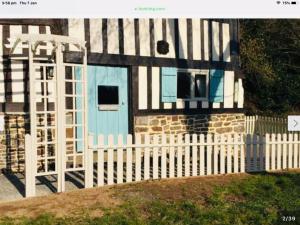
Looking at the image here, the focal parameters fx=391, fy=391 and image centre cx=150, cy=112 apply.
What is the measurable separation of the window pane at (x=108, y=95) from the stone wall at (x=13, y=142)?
226 cm

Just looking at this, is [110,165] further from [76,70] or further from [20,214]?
[76,70]

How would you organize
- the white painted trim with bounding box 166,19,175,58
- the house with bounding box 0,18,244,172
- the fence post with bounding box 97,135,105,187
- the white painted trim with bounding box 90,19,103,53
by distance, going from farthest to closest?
the white painted trim with bounding box 166,19,175,58 → the white painted trim with bounding box 90,19,103,53 → the house with bounding box 0,18,244,172 → the fence post with bounding box 97,135,105,187

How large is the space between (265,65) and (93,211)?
1484cm

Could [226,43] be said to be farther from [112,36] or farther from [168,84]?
[112,36]

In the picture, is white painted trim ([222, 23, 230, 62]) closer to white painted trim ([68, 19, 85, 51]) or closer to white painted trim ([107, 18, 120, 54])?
white painted trim ([107, 18, 120, 54])

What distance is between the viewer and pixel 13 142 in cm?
904

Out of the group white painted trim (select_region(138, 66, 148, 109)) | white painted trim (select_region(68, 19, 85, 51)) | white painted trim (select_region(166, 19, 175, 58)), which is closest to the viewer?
white painted trim (select_region(68, 19, 85, 51))

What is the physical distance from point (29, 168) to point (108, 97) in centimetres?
425

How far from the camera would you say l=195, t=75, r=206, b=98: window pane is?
1245 cm

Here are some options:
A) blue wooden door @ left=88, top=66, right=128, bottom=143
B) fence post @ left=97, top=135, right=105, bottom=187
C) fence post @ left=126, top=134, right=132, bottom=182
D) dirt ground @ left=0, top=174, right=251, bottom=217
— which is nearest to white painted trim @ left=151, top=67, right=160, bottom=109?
blue wooden door @ left=88, top=66, right=128, bottom=143

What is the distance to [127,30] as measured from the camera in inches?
429

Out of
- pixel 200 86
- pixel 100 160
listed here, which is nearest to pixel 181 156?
pixel 100 160

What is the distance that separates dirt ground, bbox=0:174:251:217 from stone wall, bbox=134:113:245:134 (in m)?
3.18
